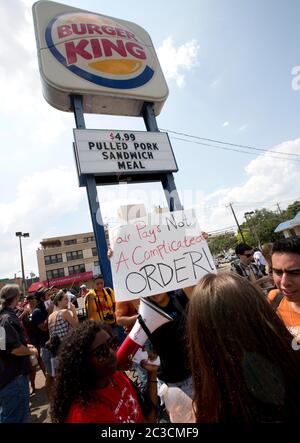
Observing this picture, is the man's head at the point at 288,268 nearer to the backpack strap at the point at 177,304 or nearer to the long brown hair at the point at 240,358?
the backpack strap at the point at 177,304

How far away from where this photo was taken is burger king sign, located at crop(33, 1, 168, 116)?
6.28 metres

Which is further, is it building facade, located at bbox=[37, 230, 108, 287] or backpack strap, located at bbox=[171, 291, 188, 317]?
building facade, located at bbox=[37, 230, 108, 287]

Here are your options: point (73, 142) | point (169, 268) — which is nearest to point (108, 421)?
point (169, 268)

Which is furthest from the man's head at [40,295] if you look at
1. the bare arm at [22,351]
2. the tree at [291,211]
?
the tree at [291,211]

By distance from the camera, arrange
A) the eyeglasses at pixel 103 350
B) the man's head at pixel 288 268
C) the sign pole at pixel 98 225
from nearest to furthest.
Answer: the eyeglasses at pixel 103 350
the man's head at pixel 288 268
the sign pole at pixel 98 225

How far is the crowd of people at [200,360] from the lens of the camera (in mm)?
824

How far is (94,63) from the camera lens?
6.66 metres

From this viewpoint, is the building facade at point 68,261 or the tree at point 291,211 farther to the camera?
the tree at point 291,211

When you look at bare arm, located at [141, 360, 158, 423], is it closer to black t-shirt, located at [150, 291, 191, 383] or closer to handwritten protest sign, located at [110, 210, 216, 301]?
black t-shirt, located at [150, 291, 191, 383]

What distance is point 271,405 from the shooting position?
0.79m

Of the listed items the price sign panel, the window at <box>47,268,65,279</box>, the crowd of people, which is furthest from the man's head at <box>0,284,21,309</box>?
the window at <box>47,268,65,279</box>

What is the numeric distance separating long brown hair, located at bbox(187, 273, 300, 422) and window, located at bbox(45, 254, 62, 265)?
53.6 meters

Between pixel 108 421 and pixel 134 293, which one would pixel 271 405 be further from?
pixel 134 293

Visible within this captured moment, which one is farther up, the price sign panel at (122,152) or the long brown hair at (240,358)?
the price sign panel at (122,152)
